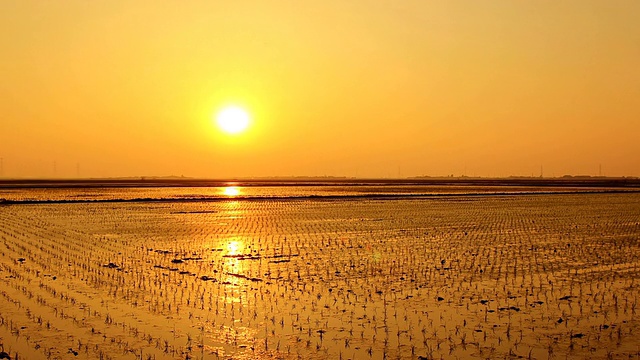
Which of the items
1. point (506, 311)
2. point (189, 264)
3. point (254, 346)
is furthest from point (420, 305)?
point (189, 264)

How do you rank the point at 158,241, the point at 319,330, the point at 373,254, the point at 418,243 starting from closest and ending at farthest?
the point at 319,330
the point at 373,254
the point at 418,243
the point at 158,241

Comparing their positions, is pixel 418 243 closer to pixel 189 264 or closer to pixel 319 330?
pixel 189 264

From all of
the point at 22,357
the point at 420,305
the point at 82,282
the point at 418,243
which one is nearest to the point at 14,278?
the point at 82,282

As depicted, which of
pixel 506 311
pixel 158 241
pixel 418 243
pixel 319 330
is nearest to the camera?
pixel 319 330

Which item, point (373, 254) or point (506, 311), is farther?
point (373, 254)

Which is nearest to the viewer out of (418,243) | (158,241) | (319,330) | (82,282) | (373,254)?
(319,330)

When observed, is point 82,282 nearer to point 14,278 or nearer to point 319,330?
point 14,278
